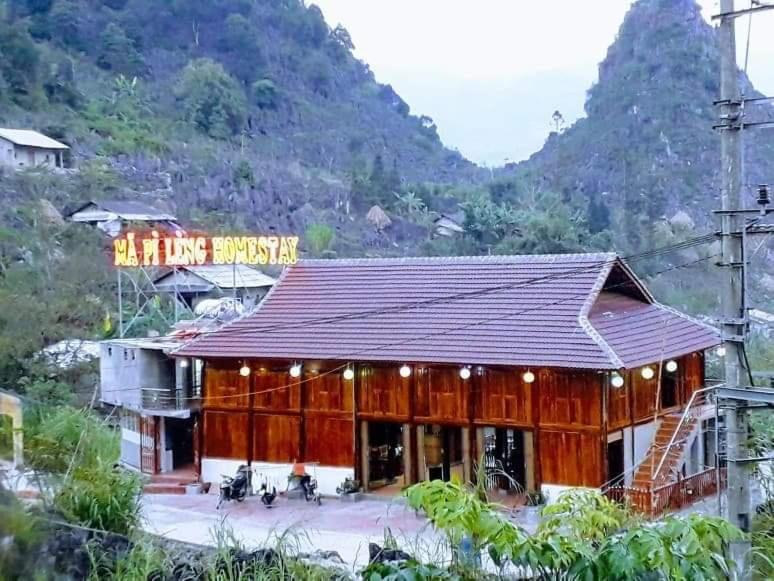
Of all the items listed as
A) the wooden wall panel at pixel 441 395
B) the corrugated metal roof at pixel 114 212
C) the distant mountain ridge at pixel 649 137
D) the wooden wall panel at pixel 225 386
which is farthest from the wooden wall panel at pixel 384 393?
the distant mountain ridge at pixel 649 137

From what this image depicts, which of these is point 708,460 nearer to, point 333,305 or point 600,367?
point 600,367

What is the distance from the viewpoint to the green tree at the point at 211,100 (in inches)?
A: 2292

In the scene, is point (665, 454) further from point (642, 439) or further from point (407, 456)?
point (407, 456)

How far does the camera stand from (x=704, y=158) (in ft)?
178

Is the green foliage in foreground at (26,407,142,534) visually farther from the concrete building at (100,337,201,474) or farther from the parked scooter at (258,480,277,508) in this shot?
the concrete building at (100,337,201,474)

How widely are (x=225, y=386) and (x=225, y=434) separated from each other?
0.93 metres

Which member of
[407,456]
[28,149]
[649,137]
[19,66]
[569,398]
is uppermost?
[19,66]

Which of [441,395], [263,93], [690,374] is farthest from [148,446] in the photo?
[263,93]

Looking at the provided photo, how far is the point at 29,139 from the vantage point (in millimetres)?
43500

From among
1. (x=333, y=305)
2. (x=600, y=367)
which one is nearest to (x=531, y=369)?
(x=600, y=367)

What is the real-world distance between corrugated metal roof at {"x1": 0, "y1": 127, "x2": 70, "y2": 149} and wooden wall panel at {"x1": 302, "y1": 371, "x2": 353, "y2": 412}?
3088 cm

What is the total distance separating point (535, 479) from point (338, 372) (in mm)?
4052

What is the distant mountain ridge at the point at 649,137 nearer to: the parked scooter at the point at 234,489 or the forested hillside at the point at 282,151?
the forested hillside at the point at 282,151

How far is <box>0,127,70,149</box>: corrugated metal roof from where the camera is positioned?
42500 millimetres
